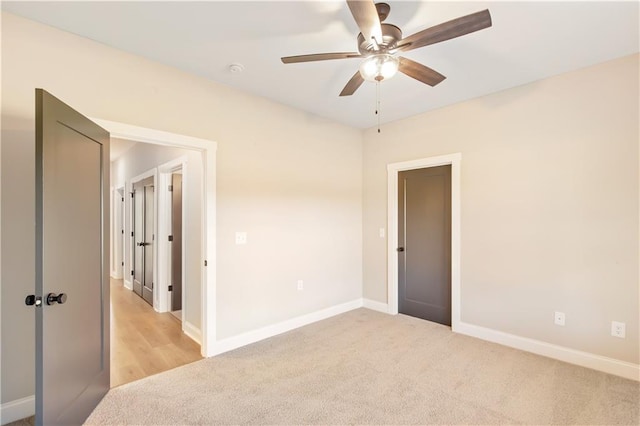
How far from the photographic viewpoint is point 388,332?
3496 millimetres

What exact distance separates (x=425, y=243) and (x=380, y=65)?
2.61 m

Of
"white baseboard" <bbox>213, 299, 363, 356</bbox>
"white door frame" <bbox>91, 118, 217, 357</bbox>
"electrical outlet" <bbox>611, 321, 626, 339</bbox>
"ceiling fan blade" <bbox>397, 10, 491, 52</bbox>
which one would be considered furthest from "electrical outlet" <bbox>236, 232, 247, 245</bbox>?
"electrical outlet" <bbox>611, 321, 626, 339</bbox>

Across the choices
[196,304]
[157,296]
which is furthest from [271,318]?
[157,296]

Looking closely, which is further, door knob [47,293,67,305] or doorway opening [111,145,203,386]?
doorway opening [111,145,203,386]

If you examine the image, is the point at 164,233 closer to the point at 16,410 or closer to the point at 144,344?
the point at 144,344

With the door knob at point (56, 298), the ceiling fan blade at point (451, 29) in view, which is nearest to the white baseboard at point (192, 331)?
the door knob at point (56, 298)

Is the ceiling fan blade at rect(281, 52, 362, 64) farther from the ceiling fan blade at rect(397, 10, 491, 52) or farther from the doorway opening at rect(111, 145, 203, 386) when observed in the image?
the doorway opening at rect(111, 145, 203, 386)

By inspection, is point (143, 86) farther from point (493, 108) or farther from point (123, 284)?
point (123, 284)

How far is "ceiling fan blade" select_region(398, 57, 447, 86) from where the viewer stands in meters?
1.99

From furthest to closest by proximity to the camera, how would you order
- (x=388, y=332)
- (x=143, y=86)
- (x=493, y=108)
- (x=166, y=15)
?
(x=388, y=332) < (x=493, y=108) < (x=143, y=86) < (x=166, y=15)

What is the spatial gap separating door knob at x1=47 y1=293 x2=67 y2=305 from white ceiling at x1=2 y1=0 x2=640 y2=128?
1.80 meters

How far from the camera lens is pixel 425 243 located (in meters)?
3.92

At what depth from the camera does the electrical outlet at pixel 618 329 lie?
2.51m

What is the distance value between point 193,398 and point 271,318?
128 centimetres
